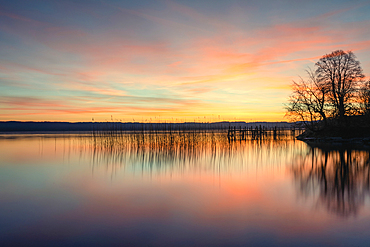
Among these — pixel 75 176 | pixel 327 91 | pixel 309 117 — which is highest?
pixel 327 91

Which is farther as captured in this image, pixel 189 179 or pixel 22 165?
pixel 22 165

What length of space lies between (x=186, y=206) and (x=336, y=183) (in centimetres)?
516

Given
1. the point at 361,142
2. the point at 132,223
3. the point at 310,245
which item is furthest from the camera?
the point at 361,142

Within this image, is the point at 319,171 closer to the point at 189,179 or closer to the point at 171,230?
the point at 189,179

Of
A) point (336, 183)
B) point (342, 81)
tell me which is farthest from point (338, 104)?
point (336, 183)

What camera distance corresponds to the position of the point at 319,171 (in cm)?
973

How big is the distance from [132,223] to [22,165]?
977 centimetres

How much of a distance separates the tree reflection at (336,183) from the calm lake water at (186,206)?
3 cm

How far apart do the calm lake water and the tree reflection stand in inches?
1.0

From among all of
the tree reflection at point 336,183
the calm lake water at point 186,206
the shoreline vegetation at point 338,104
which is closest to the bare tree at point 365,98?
the shoreline vegetation at point 338,104

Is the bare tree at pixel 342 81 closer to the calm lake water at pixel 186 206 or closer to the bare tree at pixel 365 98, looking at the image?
the bare tree at pixel 365 98

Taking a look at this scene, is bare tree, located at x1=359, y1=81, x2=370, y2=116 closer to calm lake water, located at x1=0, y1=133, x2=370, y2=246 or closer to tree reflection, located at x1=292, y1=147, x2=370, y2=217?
tree reflection, located at x1=292, y1=147, x2=370, y2=217

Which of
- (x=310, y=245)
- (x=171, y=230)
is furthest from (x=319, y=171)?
(x=171, y=230)

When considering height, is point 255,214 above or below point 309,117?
below
